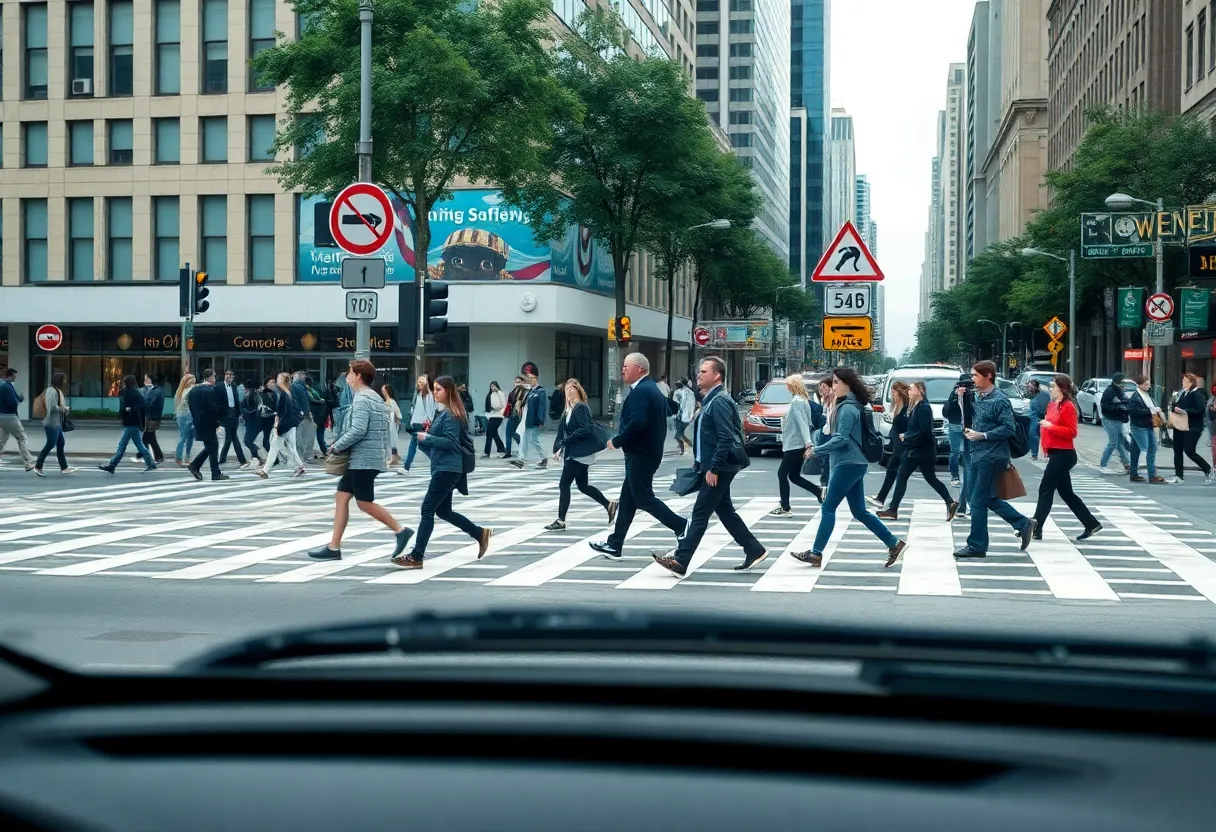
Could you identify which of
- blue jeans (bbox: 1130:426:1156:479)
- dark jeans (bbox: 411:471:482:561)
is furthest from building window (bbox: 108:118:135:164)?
dark jeans (bbox: 411:471:482:561)

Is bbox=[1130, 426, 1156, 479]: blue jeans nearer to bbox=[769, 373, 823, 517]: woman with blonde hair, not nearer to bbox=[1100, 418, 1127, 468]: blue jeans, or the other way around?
bbox=[1100, 418, 1127, 468]: blue jeans

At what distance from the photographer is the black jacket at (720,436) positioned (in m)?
10.8

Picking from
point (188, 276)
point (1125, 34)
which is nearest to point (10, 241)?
point (188, 276)

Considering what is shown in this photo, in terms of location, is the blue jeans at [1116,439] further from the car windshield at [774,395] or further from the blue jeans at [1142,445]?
the car windshield at [774,395]

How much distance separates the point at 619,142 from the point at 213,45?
14.0 meters

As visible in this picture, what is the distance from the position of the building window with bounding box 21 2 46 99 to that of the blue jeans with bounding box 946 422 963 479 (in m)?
36.2

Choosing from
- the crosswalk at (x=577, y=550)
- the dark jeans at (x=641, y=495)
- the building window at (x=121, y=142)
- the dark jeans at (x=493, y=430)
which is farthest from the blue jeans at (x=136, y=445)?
the building window at (x=121, y=142)

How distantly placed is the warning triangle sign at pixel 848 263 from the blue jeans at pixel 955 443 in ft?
17.0

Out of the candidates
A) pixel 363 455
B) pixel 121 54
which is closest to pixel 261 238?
pixel 121 54

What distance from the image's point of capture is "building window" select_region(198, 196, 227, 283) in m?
44.7

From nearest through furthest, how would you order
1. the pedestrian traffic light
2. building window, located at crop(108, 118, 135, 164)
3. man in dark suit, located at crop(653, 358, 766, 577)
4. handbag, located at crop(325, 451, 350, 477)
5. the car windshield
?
man in dark suit, located at crop(653, 358, 766, 577) → handbag, located at crop(325, 451, 350, 477) → the pedestrian traffic light → the car windshield → building window, located at crop(108, 118, 135, 164)

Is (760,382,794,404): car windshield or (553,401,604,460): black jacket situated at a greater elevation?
(760,382,794,404): car windshield

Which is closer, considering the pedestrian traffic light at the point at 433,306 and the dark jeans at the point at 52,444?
the pedestrian traffic light at the point at 433,306

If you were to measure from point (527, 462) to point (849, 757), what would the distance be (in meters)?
25.3
